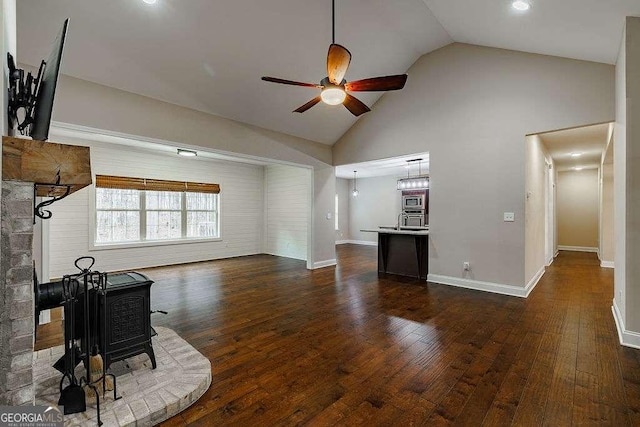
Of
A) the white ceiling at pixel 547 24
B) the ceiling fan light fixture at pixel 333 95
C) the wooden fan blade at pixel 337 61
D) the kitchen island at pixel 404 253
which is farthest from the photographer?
the kitchen island at pixel 404 253

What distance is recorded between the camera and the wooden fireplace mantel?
4.49 ft

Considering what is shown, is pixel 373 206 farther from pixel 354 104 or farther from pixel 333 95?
pixel 333 95

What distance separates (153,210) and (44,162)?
618 cm

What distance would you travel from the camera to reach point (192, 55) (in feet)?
12.2

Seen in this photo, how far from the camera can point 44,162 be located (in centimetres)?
144

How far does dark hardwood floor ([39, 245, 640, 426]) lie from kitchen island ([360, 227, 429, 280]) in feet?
2.16

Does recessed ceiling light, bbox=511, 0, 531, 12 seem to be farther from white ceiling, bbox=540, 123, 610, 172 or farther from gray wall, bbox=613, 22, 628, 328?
white ceiling, bbox=540, 123, 610, 172

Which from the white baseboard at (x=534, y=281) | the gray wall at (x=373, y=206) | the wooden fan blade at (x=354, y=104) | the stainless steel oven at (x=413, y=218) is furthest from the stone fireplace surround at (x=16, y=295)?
the gray wall at (x=373, y=206)

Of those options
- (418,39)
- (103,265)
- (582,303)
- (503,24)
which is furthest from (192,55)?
(582,303)

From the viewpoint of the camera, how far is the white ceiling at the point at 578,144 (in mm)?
5074

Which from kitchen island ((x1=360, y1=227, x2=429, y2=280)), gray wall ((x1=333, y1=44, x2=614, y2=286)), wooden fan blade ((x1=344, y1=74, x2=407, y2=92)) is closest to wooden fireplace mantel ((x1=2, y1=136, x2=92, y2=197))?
wooden fan blade ((x1=344, y1=74, x2=407, y2=92))

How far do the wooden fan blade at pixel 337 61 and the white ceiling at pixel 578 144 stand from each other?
3.87m

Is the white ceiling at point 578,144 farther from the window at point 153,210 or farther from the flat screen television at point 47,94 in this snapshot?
the window at point 153,210

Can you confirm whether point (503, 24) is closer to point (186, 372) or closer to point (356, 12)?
point (356, 12)
